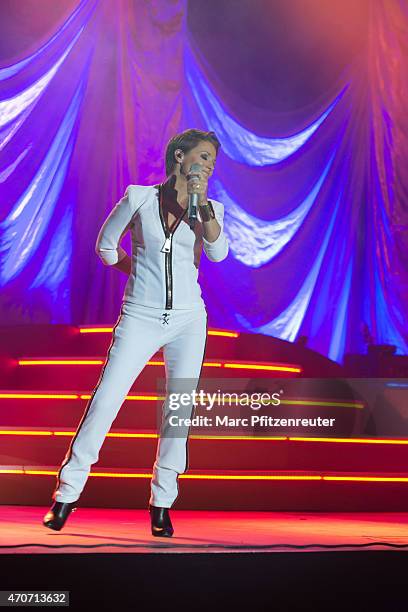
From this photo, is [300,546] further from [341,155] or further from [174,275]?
[341,155]

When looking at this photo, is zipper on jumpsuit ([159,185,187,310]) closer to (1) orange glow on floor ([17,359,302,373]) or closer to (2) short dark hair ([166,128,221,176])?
(2) short dark hair ([166,128,221,176])

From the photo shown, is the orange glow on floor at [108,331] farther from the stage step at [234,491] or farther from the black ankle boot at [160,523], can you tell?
the black ankle boot at [160,523]

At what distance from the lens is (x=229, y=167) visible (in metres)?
6.87

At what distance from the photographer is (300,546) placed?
263 centimetres

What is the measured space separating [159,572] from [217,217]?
131 centimetres

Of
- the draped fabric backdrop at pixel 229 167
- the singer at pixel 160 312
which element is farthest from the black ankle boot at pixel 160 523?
the draped fabric backdrop at pixel 229 167

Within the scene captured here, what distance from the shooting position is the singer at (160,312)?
9.26ft

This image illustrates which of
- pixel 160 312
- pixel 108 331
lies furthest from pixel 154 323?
pixel 108 331

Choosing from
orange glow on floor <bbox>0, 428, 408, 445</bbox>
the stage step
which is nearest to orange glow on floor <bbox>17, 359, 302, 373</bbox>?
orange glow on floor <bbox>0, 428, 408, 445</bbox>

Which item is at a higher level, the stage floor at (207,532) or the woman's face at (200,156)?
the woman's face at (200,156)

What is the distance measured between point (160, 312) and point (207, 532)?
0.88 metres

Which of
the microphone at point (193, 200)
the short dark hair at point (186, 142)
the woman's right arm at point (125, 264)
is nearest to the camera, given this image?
the microphone at point (193, 200)

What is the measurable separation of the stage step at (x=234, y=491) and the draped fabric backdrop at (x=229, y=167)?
8.57 feet

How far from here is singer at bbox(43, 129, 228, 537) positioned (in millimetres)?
2822
